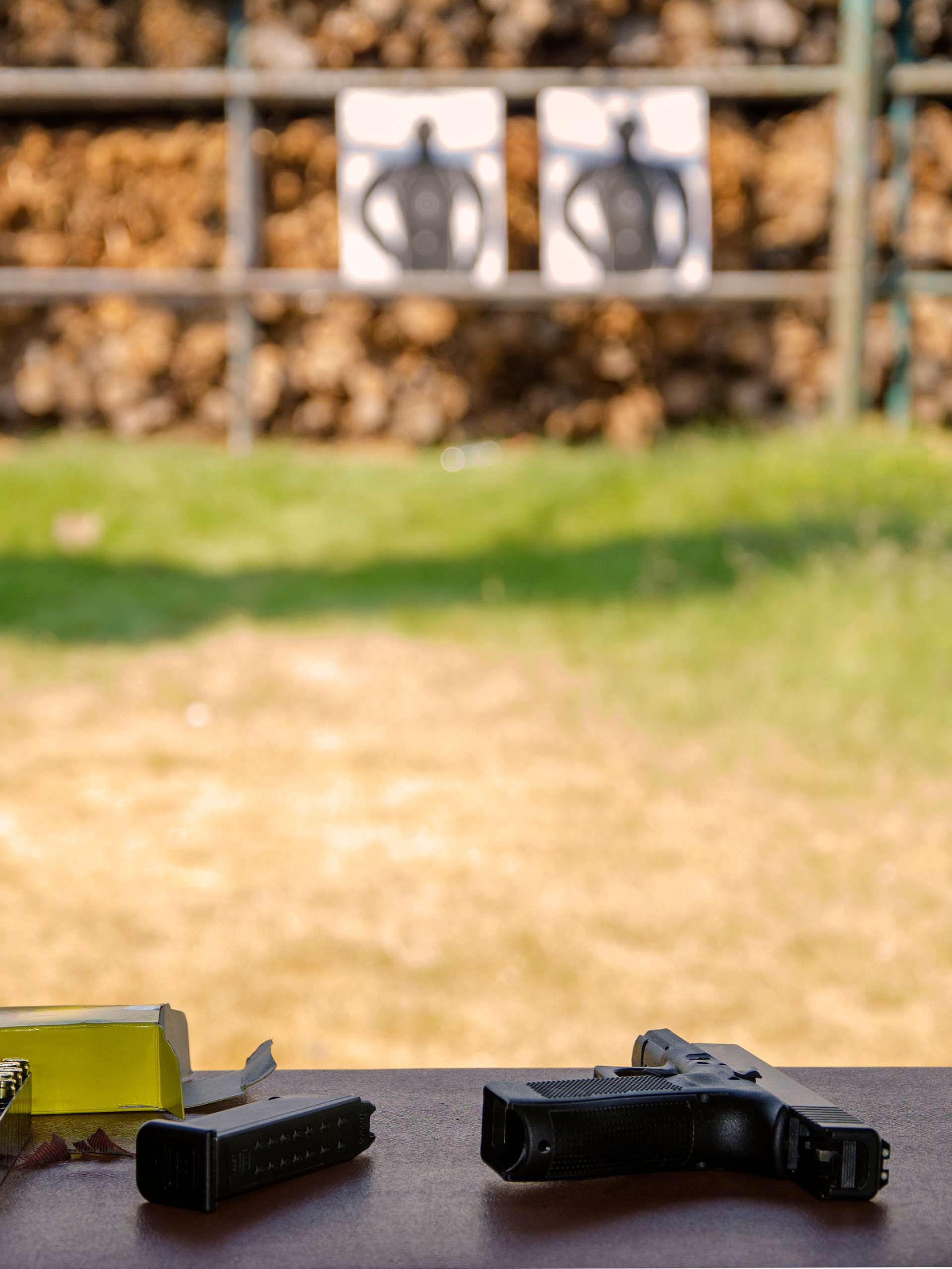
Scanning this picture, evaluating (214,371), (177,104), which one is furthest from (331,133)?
(214,371)

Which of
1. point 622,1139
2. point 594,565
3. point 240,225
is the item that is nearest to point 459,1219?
point 622,1139

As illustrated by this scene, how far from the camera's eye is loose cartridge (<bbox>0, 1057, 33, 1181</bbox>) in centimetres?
76

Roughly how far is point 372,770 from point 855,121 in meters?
3.27

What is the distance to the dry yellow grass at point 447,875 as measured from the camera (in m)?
1.97

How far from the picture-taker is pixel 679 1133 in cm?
76

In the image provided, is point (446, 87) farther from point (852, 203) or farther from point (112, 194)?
point (852, 203)

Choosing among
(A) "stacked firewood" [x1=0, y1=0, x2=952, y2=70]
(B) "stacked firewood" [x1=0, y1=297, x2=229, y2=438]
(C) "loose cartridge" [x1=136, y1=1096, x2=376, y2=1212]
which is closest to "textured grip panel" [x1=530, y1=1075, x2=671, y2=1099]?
(C) "loose cartridge" [x1=136, y1=1096, x2=376, y2=1212]

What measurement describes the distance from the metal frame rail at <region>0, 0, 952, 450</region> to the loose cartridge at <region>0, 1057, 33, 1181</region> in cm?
441

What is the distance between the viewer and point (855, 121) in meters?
4.98

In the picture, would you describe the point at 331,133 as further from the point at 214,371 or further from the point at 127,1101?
the point at 127,1101

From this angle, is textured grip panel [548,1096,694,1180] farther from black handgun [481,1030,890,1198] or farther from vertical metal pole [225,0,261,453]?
vertical metal pole [225,0,261,453]

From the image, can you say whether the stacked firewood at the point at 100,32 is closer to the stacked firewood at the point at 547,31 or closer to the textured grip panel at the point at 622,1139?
the stacked firewood at the point at 547,31

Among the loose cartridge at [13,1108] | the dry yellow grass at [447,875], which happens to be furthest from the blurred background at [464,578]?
the loose cartridge at [13,1108]

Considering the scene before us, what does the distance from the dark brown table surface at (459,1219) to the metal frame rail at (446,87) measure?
4.48m
